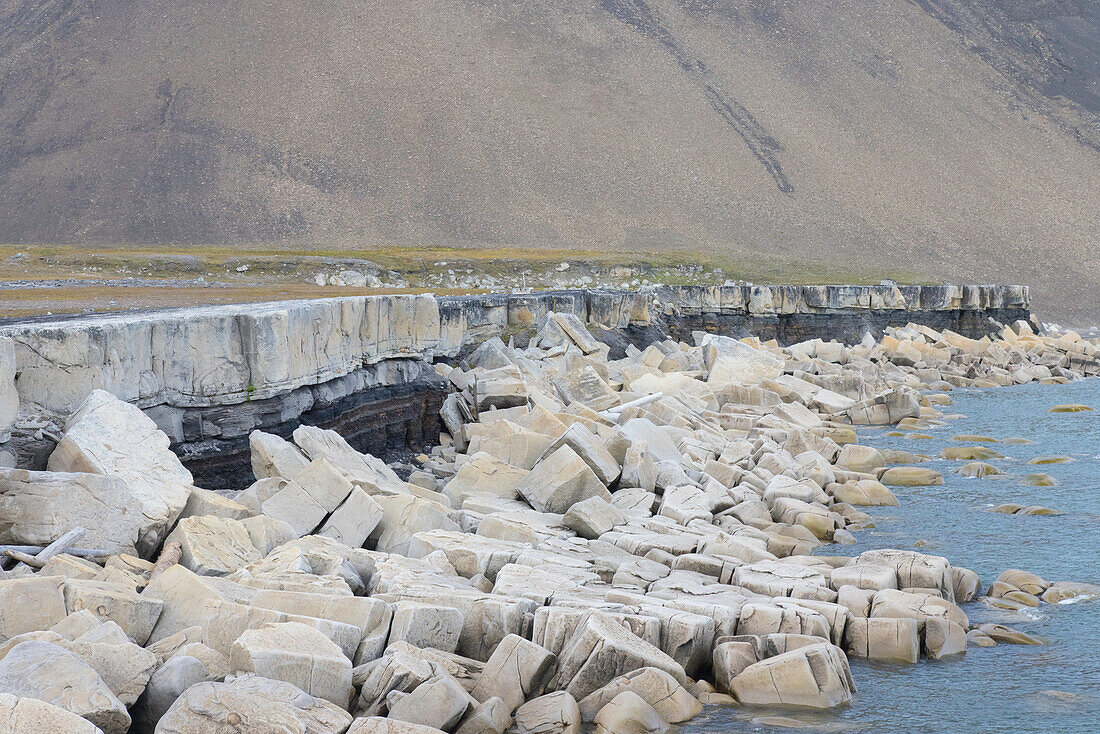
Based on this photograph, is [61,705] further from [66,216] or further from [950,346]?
[66,216]

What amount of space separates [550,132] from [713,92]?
19772mm

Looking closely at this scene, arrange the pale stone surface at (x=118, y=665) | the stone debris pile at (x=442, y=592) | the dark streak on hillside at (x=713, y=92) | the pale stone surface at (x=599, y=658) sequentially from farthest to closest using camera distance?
the dark streak on hillside at (x=713, y=92), the pale stone surface at (x=599, y=658), the stone debris pile at (x=442, y=592), the pale stone surface at (x=118, y=665)

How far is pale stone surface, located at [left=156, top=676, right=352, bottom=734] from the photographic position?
5.75 m

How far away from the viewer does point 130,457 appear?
905cm

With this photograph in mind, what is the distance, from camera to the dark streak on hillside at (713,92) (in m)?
93.1

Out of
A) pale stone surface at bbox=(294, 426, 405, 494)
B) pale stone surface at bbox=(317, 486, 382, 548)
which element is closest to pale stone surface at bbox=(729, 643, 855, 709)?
pale stone surface at bbox=(317, 486, 382, 548)

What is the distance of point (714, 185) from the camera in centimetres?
8944

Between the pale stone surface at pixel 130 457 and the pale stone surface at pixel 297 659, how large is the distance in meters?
2.64

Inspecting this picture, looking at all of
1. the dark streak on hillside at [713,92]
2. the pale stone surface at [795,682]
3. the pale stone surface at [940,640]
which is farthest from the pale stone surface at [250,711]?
the dark streak on hillside at [713,92]

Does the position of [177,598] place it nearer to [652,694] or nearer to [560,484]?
[652,694]

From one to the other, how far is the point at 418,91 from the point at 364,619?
9256cm

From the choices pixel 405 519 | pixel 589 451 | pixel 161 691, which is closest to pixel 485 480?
pixel 589 451

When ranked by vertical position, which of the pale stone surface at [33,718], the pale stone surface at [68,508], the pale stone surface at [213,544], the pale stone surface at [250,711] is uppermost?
the pale stone surface at [68,508]

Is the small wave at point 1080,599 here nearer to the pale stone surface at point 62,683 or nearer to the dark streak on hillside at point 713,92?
the pale stone surface at point 62,683
